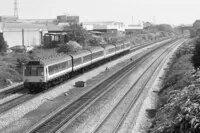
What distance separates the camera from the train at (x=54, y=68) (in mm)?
27000

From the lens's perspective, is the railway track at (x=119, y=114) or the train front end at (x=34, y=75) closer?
the railway track at (x=119, y=114)

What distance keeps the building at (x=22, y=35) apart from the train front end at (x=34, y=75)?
35228 millimetres

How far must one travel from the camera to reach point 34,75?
27.0 m

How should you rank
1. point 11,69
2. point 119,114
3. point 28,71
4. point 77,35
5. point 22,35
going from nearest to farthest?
1. point 119,114
2. point 28,71
3. point 11,69
4. point 22,35
5. point 77,35

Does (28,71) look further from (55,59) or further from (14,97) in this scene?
(55,59)

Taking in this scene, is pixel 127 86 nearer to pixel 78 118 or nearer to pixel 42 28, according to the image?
pixel 78 118

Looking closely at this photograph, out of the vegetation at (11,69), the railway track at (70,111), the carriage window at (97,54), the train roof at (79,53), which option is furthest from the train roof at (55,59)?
the carriage window at (97,54)

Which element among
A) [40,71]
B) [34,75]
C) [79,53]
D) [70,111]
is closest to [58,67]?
[40,71]

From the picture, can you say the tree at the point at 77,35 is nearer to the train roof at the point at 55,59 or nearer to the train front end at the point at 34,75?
the train roof at the point at 55,59

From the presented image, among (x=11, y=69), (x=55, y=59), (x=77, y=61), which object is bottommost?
(x=11, y=69)

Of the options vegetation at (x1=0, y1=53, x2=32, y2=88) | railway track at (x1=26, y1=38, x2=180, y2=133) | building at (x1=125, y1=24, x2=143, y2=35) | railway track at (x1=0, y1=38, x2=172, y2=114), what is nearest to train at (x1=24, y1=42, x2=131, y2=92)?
railway track at (x1=0, y1=38, x2=172, y2=114)

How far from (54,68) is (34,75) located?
2.70 m

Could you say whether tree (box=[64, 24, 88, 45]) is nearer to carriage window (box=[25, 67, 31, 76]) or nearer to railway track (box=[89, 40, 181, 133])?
railway track (box=[89, 40, 181, 133])

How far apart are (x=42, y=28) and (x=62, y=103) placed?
52.3m
